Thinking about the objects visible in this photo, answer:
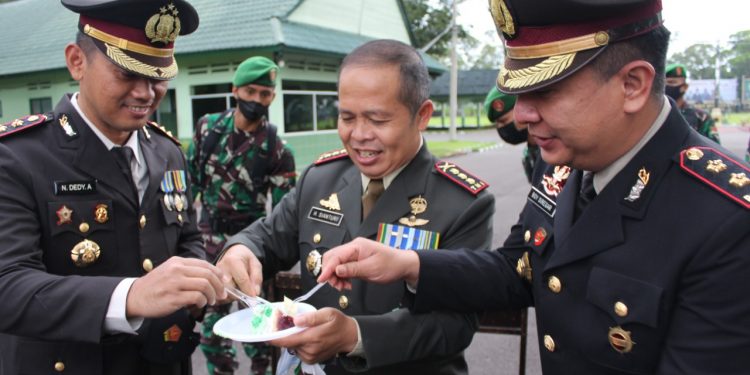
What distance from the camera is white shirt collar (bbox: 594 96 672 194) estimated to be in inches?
54.5

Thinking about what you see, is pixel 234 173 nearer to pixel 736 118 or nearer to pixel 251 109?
pixel 251 109

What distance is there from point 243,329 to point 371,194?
→ 0.66m

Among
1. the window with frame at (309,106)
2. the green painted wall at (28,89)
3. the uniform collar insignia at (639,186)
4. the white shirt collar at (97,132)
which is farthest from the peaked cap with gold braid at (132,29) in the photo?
the green painted wall at (28,89)

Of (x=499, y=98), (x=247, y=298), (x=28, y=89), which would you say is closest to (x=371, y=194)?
(x=247, y=298)

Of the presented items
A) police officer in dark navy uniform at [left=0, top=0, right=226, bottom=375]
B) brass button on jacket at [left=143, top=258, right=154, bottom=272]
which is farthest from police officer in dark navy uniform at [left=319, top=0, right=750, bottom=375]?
brass button on jacket at [left=143, top=258, right=154, bottom=272]

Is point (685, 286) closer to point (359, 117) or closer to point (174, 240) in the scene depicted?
point (359, 117)

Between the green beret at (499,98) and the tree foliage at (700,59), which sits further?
the tree foliage at (700,59)

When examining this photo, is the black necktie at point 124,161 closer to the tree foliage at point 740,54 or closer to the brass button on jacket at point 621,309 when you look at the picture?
the brass button on jacket at point 621,309

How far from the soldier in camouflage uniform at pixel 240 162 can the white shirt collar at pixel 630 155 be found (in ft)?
10.6

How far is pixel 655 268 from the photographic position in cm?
126

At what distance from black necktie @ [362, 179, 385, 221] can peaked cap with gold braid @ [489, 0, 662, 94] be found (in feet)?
2.27

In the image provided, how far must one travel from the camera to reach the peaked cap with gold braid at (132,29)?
6.23 ft

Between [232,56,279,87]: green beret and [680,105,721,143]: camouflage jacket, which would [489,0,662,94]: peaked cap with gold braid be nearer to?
[232,56,279,87]: green beret

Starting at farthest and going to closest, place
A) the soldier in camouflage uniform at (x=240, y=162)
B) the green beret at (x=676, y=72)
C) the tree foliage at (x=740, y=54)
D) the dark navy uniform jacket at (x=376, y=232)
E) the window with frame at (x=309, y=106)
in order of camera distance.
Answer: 1. the tree foliage at (x=740, y=54)
2. the window with frame at (x=309, y=106)
3. the green beret at (x=676, y=72)
4. the soldier in camouflage uniform at (x=240, y=162)
5. the dark navy uniform jacket at (x=376, y=232)
